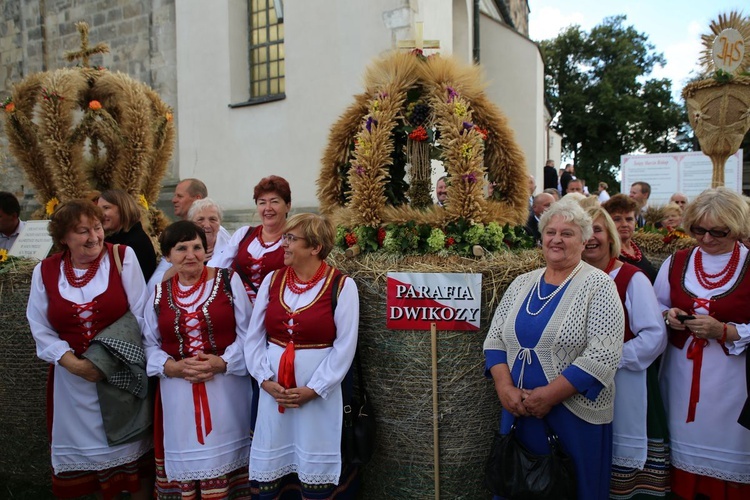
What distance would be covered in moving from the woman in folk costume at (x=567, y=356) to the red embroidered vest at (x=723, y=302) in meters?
0.62

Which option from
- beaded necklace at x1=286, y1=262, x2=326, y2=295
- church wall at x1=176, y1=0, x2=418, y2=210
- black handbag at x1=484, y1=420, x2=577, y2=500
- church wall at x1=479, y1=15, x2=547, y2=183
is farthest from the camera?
church wall at x1=479, y1=15, x2=547, y2=183

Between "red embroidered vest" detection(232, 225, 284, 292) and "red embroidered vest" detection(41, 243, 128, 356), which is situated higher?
"red embroidered vest" detection(232, 225, 284, 292)

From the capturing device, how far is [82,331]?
10.9 ft

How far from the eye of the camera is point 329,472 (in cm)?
301

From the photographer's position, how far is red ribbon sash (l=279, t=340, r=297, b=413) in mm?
2990

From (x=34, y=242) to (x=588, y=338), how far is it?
3966 mm

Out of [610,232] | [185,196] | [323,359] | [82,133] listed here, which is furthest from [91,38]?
[610,232]

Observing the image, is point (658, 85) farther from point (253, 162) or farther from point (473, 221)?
point (473, 221)

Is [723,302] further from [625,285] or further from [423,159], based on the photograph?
[423,159]

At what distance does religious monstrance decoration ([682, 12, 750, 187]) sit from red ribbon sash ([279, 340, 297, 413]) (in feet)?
12.2

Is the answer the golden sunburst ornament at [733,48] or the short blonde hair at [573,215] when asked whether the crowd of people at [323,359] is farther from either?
the golden sunburst ornament at [733,48]

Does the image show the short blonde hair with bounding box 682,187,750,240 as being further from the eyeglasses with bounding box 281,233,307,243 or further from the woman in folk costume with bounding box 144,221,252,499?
the woman in folk costume with bounding box 144,221,252,499

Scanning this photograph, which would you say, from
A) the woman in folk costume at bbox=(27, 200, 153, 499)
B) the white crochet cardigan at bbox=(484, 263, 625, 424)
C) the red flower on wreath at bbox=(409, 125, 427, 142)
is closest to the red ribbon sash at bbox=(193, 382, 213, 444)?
the woman in folk costume at bbox=(27, 200, 153, 499)

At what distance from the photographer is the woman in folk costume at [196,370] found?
3.14 m
